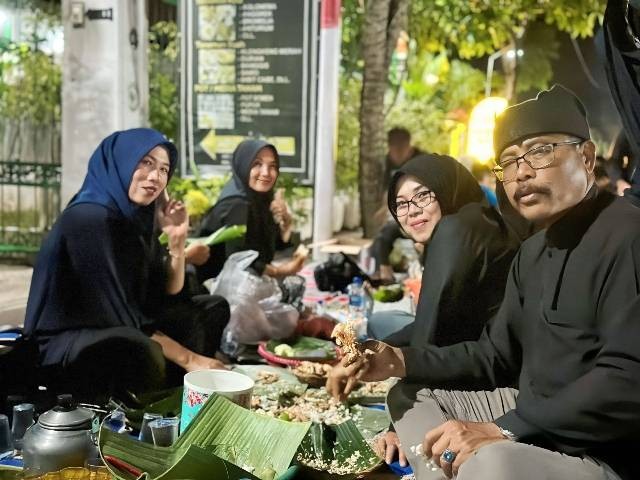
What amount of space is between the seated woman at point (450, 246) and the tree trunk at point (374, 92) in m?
1.76

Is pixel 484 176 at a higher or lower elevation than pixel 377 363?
higher

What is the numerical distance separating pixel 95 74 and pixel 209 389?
244cm

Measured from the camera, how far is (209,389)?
2123 mm

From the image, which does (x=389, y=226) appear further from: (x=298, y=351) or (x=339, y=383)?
(x=339, y=383)

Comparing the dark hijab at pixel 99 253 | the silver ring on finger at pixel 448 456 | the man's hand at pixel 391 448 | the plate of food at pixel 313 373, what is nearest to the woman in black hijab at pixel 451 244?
the man's hand at pixel 391 448

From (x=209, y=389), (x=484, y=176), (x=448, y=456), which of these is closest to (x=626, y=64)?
(x=484, y=176)

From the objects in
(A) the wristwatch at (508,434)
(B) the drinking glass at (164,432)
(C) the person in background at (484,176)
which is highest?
(C) the person in background at (484,176)

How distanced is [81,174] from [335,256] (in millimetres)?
1703

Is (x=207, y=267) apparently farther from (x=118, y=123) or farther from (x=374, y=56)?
(x=374, y=56)

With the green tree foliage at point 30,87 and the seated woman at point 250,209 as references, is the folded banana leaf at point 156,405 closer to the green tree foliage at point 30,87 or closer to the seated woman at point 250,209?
the seated woman at point 250,209

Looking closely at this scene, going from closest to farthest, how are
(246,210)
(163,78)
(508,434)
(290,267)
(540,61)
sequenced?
(508,434), (540,61), (246,210), (290,267), (163,78)

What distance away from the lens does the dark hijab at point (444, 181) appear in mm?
2344

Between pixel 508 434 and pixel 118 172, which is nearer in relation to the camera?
pixel 508 434

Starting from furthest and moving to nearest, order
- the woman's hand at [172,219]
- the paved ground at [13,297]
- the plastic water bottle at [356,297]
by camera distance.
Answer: the plastic water bottle at [356,297], the paved ground at [13,297], the woman's hand at [172,219]
